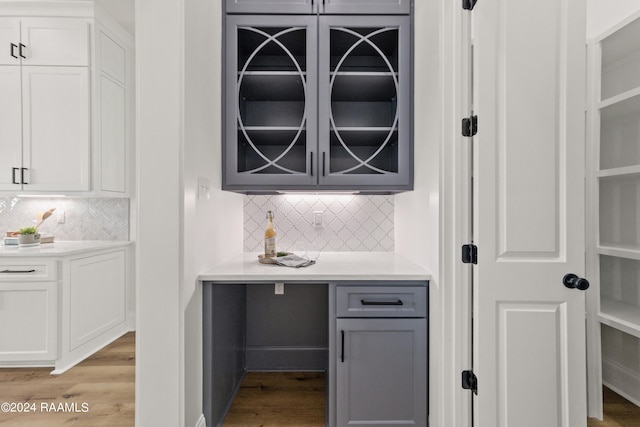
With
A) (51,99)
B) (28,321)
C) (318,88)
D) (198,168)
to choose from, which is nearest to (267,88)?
(318,88)

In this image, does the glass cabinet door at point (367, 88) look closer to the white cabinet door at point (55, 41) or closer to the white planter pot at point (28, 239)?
the white cabinet door at point (55, 41)

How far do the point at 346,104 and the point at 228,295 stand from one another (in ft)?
5.08

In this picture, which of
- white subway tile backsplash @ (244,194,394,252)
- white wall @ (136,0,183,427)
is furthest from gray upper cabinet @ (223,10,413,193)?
white wall @ (136,0,183,427)

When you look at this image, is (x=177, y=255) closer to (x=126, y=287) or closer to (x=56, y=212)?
(x=126, y=287)

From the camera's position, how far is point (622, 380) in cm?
202

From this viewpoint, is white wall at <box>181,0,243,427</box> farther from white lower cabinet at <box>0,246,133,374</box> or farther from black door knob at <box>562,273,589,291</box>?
black door knob at <box>562,273,589,291</box>

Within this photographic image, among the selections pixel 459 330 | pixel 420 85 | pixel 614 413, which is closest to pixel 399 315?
pixel 459 330

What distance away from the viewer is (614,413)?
6.10ft

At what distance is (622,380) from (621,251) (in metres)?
0.97

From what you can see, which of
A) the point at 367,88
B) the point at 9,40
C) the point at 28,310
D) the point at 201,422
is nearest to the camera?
the point at 201,422

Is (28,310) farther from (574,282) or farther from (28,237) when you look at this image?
(574,282)

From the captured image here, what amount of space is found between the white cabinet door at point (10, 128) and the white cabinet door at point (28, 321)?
0.88 metres

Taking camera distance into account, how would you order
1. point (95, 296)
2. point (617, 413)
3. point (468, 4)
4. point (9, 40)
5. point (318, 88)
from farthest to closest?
1. point (95, 296)
2. point (9, 40)
3. point (318, 88)
4. point (617, 413)
5. point (468, 4)

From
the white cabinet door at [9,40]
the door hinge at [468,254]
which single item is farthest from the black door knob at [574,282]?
the white cabinet door at [9,40]
